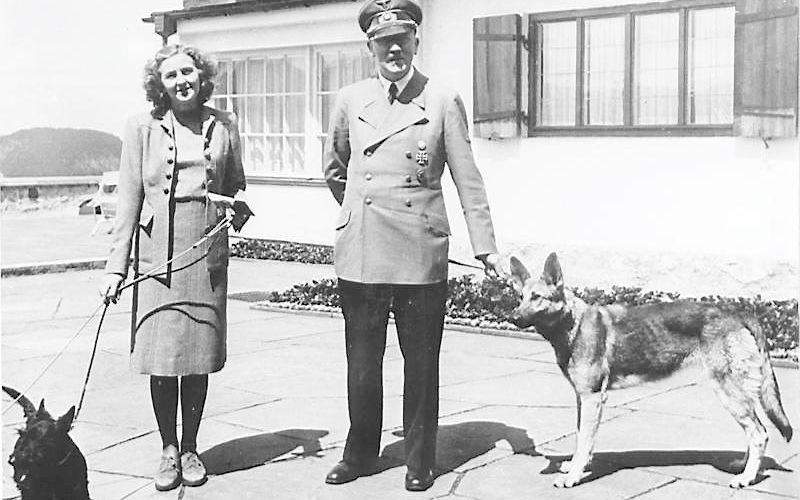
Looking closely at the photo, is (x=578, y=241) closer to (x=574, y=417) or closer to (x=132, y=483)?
(x=574, y=417)

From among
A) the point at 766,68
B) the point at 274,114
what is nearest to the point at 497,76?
the point at 766,68

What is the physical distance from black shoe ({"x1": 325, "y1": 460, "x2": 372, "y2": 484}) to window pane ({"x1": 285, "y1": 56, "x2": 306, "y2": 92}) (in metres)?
11.4

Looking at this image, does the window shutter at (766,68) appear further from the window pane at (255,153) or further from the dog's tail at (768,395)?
the window pane at (255,153)

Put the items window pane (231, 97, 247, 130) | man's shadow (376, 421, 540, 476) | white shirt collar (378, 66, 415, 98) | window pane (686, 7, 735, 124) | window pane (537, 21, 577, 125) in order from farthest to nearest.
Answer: window pane (231, 97, 247, 130)
window pane (537, 21, 577, 125)
window pane (686, 7, 735, 124)
man's shadow (376, 421, 540, 476)
white shirt collar (378, 66, 415, 98)

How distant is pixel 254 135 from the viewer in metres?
16.8

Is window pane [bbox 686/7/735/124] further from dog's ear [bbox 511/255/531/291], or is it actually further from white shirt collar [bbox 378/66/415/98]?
white shirt collar [bbox 378/66/415/98]

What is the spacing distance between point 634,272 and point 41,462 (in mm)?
7829

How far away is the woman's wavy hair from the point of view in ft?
17.0

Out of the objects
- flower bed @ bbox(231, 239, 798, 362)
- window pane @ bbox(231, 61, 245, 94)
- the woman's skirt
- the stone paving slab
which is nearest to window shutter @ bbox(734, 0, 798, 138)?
flower bed @ bbox(231, 239, 798, 362)

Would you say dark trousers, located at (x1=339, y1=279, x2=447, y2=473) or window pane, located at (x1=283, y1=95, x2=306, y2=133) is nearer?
dark trousers, located at (x1=339, y1=279, x2=447, y2=473)

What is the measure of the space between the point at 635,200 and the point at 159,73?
7084mm

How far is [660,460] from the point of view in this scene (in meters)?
5.48

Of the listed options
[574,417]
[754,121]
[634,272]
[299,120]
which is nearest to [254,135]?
[299,120]

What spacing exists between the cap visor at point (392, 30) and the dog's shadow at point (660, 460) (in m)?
2.15
